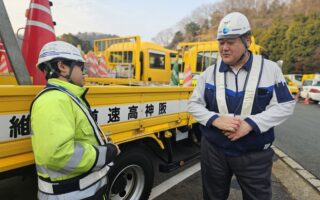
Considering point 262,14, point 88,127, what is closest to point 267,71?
point 88,127

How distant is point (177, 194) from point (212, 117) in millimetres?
1925

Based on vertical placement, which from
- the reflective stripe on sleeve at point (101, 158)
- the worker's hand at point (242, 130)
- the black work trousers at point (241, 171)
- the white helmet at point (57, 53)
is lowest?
the black work trousers at point (241, 171)

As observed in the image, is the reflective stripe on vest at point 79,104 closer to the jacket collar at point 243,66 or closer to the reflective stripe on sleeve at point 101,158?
the reflective stripe on sleeve at point 101,158

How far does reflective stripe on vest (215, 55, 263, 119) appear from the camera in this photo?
2152mm

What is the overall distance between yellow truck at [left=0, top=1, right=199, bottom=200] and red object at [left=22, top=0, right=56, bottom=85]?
0.39m

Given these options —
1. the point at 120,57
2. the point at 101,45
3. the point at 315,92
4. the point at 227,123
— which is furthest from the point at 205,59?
the point at 315,92

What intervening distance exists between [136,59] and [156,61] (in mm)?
1487

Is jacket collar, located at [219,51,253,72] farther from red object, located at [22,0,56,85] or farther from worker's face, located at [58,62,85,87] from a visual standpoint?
red object, located at [22,0,56,85]

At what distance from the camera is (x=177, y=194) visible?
12.5ft

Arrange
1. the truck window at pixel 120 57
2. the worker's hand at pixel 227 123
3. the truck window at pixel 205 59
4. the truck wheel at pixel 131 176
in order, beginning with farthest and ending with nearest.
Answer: the truck window at pixel 120 57
the truck window at pixel 205 59
the truck wheel at pixel 131 176
the worker's hand at pixel 227 123

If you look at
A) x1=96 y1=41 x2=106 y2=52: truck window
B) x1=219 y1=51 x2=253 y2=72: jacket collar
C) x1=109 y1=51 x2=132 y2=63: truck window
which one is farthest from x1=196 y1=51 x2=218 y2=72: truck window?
x1=219 y1=51 x2=253 y2=72: jacket collar

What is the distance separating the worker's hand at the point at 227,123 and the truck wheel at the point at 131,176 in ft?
3.62

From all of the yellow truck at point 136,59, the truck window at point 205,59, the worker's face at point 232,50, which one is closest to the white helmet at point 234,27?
the worker's face at point 232,50

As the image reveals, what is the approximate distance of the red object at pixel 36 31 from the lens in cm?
262
